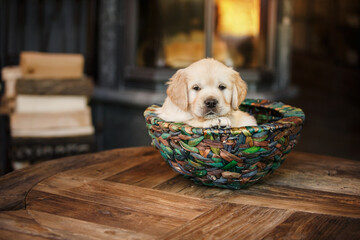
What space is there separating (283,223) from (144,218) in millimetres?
267

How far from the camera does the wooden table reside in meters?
0.91

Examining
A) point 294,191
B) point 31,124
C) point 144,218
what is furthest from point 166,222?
point 31,124

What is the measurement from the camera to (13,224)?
36.5 inches

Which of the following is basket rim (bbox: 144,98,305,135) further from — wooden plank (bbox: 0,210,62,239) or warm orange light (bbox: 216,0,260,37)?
warm orange light (bbox: 216,0,260,37)

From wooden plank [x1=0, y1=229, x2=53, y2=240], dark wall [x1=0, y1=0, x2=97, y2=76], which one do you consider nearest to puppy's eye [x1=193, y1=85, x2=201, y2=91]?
wooden plank [x1=0, y1=229, x2=53, y2=240]

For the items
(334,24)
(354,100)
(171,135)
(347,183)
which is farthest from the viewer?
(334,24)

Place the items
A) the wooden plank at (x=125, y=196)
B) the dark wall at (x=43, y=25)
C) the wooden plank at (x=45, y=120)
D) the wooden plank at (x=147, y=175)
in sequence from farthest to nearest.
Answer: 1. the dark wall at (x=43, y=25)
2. the wooden plank at (x=45, y=120)
3. the wooden plank at (x=147, y=175)
4. the wooden plank at (x=125, y=196)

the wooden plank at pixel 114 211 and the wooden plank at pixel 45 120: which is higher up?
the wooden plank at pixel 114 211

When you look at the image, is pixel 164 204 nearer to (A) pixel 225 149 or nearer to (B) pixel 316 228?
(A) pixel 225 149

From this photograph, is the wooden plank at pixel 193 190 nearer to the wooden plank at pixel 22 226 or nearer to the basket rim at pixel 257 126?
the basket rim at pixel 257 126

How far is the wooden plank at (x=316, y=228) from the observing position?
0.89m

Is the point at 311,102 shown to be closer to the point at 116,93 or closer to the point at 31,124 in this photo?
the point at 116,93

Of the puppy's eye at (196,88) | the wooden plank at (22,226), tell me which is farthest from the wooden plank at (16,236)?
the puppy's eye at (196,88)

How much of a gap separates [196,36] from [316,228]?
9.13 feet
